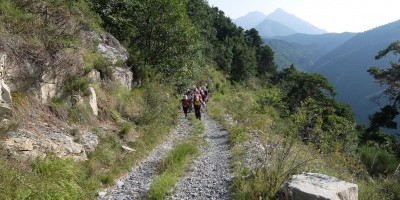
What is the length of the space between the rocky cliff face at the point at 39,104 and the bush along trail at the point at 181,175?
5.79ft

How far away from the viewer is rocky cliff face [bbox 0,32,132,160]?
9523 millimetres

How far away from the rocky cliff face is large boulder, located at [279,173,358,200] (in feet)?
19.2

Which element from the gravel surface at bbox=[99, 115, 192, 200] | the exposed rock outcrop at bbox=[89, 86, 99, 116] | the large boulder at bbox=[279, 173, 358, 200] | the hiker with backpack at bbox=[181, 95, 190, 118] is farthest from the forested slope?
the hiker with backpack at bbox=[181, 95, 190, 118]

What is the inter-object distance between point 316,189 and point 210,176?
388 centimetres

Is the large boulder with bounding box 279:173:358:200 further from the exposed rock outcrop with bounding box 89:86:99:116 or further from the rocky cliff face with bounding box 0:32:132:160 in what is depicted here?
the exposed rock outcrop with bounding box 89:86:99:116

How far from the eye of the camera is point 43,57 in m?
12.5

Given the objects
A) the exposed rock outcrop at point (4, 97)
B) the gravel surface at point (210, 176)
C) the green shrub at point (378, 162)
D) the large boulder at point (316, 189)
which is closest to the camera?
the large boulder at point (316, 189)

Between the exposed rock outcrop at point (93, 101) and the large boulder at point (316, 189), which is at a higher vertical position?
the exposed rock outcrop at point (93, 101)

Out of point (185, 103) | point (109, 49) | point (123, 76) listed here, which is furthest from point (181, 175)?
point (185, 103)

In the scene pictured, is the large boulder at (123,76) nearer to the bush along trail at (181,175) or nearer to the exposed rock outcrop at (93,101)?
the exposed rock outcrop at (93,101)

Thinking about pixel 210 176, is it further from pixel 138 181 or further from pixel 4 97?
pixel 4 97

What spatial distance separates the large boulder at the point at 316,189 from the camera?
738 centimetres

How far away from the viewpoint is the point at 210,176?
1084cm

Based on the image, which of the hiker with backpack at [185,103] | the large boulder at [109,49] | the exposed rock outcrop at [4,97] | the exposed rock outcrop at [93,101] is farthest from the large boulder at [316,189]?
the hiker with backpack at [185,103]
